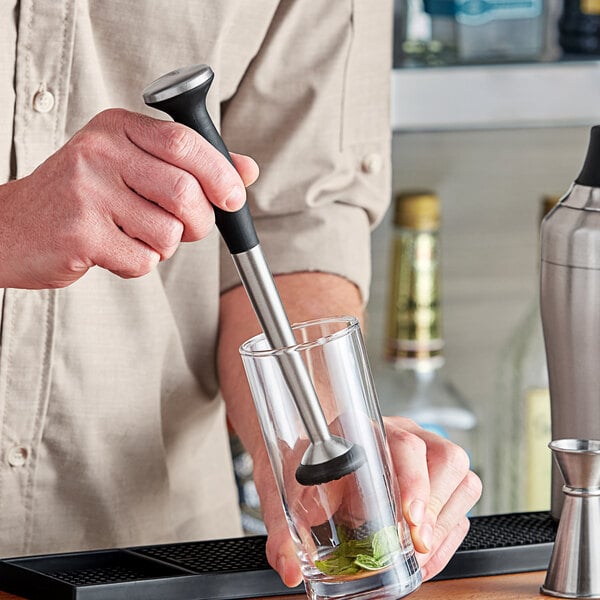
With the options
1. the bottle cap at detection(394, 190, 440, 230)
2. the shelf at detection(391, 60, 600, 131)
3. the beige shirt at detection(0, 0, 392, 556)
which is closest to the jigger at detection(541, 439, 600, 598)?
the beige shirt at detection(0, 0, 392, 556)

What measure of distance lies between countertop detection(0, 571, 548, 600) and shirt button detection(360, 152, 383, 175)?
402mm

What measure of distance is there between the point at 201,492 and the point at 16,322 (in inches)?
9.2

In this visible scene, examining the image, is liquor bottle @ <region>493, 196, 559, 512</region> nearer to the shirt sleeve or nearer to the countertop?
the shirt sleeve

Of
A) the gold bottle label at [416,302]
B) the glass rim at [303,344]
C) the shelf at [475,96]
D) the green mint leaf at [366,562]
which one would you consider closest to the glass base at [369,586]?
the green mint leaf at [366,562]

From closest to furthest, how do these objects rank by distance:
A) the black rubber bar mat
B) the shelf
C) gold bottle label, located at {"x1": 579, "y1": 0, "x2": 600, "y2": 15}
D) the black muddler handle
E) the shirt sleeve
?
the black muddler handle < the black rubber bar mat < the shirt sleeve < the shelf < gold bottle label, located at {"x1": 579, "y1": 0, "x2": 600, "y2": 15}

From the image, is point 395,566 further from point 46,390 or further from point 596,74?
point 596,74

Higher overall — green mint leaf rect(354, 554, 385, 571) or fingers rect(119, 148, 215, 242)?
fingers rect(119, 148, 215, 242)

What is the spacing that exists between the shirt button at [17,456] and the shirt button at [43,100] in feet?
Result: 0.78

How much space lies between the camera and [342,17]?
35.4 inches

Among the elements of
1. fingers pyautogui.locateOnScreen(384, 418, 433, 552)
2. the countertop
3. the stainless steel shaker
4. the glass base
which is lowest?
the countertop

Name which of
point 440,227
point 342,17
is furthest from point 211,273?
point 440,227

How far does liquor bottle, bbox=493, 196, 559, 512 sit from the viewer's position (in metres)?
1.20

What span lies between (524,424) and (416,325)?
0.16 m

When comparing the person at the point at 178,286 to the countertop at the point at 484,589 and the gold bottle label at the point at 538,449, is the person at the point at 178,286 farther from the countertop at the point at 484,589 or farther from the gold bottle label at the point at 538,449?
the gold bottle label at the point at 538,449
